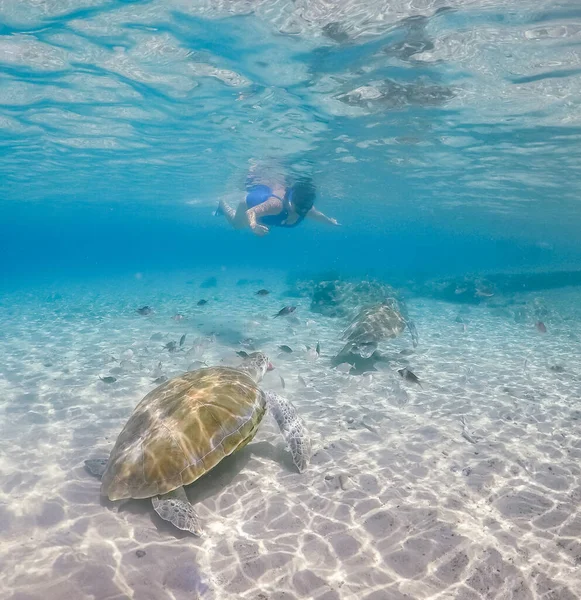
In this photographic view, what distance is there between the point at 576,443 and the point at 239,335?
40.8 ft

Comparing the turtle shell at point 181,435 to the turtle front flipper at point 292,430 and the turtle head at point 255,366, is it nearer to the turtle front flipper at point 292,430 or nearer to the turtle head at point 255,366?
the turtle front flipper at point 292,430

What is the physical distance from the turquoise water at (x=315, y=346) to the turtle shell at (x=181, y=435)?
27.3 inches

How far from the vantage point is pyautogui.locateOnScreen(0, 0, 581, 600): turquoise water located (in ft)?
15.1

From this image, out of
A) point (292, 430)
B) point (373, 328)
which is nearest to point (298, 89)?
point (373, 328)

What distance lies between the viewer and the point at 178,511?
4906 millimetres

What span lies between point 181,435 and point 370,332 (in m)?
7.83

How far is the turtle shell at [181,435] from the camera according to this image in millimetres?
5043

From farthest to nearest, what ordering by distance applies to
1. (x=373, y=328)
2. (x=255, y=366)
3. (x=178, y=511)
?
(x=373, y=328)
(x=255, y=366)
(x=178, y=511)

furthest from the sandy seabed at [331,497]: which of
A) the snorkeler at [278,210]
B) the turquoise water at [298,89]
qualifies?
the turquoise water at [298,89]

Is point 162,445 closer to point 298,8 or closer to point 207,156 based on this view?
point 298,8

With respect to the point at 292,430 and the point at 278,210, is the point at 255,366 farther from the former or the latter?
the point at 278,210

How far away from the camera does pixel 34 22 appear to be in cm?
1193

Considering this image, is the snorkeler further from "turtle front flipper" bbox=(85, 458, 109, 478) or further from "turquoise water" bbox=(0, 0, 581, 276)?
"turtle front flipper" bbox=(85, 458, 109, 478)

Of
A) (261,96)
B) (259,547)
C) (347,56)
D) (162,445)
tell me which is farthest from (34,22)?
(259,547)
